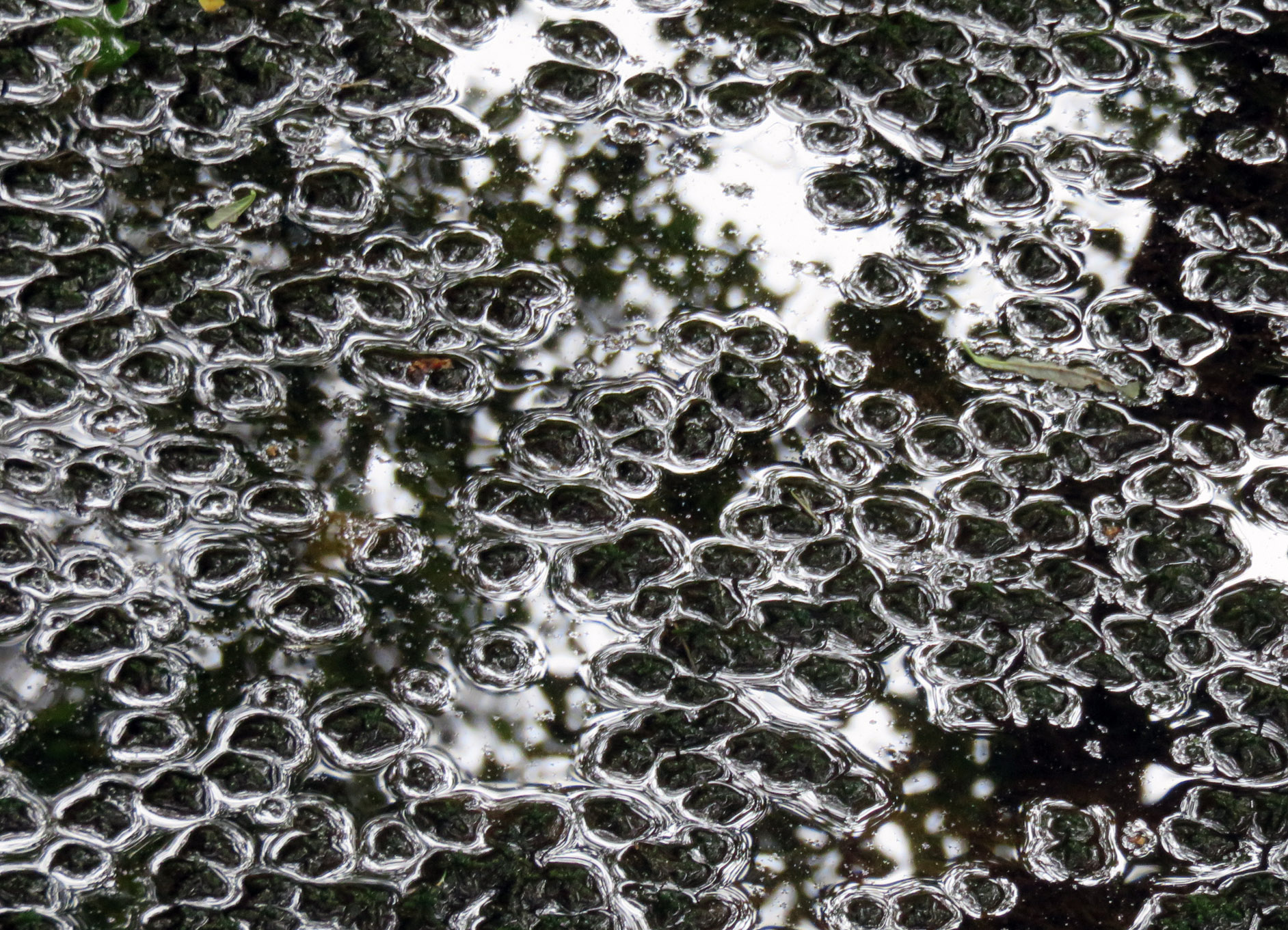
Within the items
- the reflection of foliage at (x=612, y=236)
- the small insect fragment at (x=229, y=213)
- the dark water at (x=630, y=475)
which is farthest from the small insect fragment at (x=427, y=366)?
the small insect fragment at (x=229, y=213)

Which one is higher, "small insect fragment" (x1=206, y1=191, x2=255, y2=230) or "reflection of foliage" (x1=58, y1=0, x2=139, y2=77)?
"reflection of foliage" (x1=58, y1=0, x2=139, y2=77)

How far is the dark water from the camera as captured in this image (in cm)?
162

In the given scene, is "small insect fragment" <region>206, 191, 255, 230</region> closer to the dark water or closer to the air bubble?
the dark water

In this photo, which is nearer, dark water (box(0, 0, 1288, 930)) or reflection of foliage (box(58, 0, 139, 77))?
dark water (box(0, 0, 1288, 930))

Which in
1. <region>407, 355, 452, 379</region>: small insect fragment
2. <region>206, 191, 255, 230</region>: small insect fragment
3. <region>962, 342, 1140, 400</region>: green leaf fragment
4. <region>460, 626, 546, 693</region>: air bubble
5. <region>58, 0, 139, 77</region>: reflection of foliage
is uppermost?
<region>58, 0, 139, 77</region>: reflection of foliage

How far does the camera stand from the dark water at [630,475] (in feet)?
5.32

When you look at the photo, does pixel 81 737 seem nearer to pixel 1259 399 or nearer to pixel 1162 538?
pixel 1162 538

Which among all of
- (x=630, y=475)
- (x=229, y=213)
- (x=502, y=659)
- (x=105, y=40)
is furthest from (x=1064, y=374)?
(x=105, y=40)

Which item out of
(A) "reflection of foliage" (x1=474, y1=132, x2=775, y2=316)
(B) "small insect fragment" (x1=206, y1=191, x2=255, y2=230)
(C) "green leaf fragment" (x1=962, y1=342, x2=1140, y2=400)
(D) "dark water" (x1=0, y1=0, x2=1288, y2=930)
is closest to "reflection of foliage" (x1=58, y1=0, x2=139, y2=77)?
(D) "dark water" (x1=0, y1=0, x2=1288, y2=930)

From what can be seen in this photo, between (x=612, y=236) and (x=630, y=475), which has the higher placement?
(x=612, y=236)

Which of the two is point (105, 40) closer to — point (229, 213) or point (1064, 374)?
point (229, 213)

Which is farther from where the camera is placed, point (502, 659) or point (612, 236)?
point (612, 236)

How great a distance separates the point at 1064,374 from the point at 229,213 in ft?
4.78

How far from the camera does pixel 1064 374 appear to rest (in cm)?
178
